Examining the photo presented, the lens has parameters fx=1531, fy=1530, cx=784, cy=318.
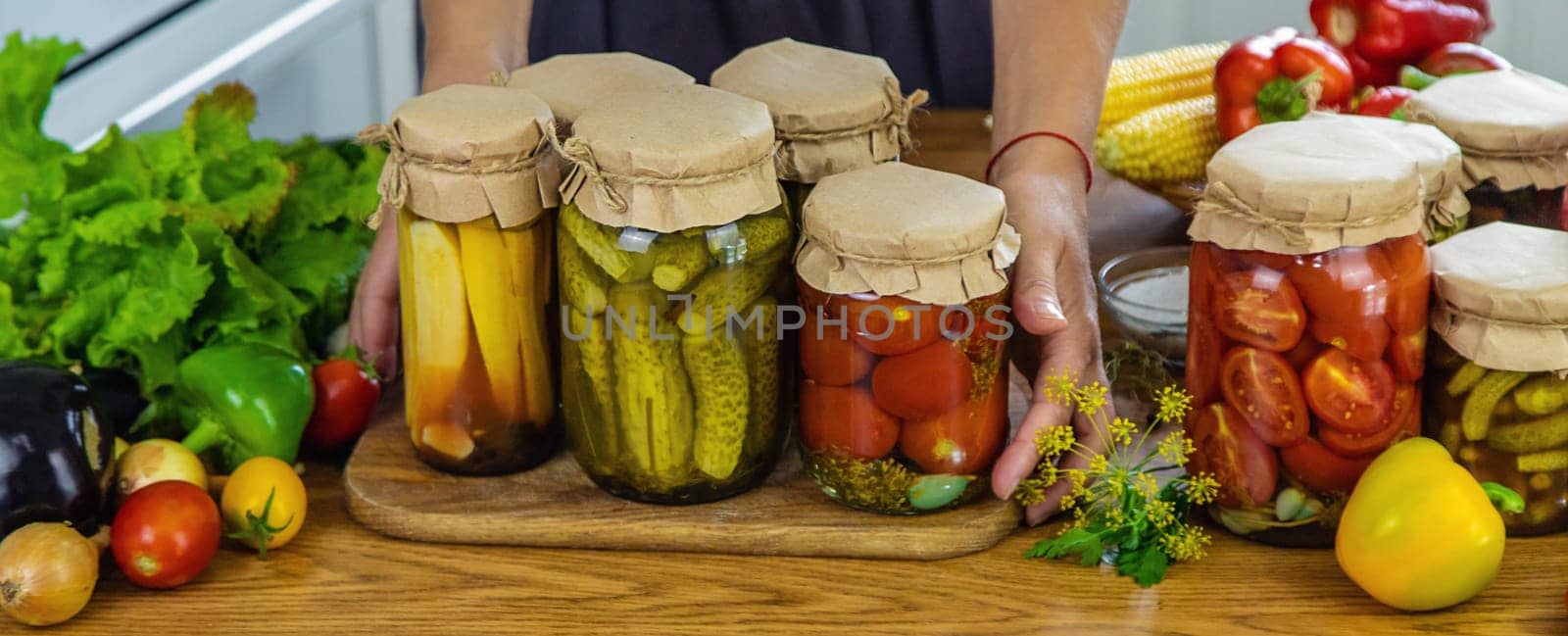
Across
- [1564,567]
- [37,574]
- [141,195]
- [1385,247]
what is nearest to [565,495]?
[37,574]

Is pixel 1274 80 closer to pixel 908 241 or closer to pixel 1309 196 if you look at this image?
pixel 1309 196

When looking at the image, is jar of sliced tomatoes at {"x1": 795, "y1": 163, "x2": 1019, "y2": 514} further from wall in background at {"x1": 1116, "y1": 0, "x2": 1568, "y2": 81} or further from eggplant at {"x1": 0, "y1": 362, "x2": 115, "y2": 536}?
wall in background at {"x1": 1116, "y1": 0, "x2": 1568, "y2": 81}

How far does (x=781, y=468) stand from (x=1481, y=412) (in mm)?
523

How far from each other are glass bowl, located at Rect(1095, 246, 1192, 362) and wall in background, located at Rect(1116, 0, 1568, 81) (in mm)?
1652

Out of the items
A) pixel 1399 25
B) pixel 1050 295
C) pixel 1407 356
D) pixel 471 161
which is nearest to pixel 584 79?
pixel 471 161

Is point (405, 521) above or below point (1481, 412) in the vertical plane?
below

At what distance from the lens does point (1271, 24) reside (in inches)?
123

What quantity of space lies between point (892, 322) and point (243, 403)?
0.54 m

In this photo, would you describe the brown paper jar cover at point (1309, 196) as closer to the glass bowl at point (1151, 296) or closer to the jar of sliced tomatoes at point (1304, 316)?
the jar of sliced tomatoes at point (1304, 316)

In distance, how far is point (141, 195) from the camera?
1341mm

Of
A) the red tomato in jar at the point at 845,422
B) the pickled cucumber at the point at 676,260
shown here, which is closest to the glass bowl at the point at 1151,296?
the red tomato in jar at the point at 845,422

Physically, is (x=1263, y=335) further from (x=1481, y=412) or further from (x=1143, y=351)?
(x=1143, y=351)

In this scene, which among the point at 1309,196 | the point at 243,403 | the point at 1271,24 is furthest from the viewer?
the point at 1271,24

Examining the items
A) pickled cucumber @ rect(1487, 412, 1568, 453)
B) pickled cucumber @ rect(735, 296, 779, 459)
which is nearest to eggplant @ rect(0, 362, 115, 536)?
pickled cucumber @ rect(735, 296, 779, 459)
